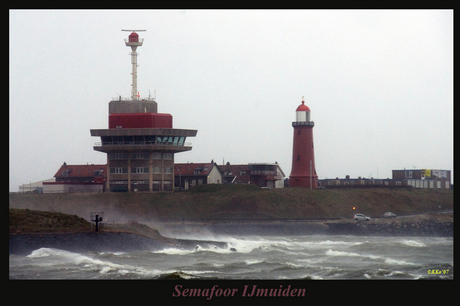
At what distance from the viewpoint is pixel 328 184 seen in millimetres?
110688

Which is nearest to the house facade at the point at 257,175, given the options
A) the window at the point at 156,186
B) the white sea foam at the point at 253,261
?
the window at the point at 156,186

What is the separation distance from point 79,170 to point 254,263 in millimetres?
57637

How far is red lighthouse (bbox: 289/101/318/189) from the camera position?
90.6 meters

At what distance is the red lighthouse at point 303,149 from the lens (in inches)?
3568

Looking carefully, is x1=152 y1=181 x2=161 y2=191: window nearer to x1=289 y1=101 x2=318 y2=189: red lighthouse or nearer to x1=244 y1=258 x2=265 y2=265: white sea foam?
x1=289 y1=101 x2=318 y2=189: red lighthouse

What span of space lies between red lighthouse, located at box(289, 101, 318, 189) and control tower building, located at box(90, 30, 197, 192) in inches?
535

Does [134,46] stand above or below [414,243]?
above

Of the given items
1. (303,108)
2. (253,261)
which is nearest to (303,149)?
(303,108)

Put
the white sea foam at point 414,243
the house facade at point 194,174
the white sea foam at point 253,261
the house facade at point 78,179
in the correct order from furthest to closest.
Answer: the house facade at point 194,174 < the house facade at point 78,179 < the white sea foam at point 414,243 < the white sea foam at point 253,261

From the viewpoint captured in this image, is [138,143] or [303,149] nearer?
[138,143]

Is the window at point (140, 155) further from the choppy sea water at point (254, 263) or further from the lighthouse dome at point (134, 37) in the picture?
the choppy sea water at point (254, 263)

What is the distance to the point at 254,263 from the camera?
161ft

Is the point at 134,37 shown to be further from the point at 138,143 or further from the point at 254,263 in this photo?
the point at 254,263

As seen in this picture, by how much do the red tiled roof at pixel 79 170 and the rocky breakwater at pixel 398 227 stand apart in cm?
3990
